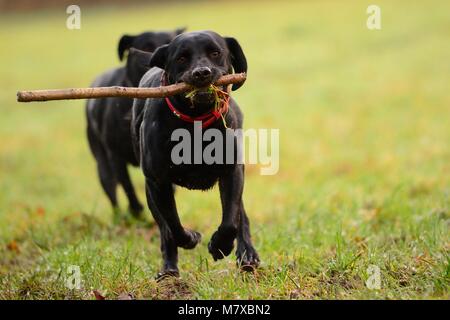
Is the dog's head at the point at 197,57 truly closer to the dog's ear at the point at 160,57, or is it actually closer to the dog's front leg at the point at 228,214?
the dog's ear at the point at 160,57

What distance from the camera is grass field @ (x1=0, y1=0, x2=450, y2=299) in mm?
4727

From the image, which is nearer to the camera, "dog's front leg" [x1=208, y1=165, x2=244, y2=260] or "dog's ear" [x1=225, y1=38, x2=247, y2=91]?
"dog's front leg" [x1=208, y1=165, x2=244, y2=260]

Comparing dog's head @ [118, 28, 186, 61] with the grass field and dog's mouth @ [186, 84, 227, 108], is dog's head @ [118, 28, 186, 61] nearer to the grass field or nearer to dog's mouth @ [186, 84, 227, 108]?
the grass field

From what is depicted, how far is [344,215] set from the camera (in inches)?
271

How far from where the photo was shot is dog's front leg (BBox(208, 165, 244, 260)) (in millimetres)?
4934

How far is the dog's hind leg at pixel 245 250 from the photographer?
204 inches

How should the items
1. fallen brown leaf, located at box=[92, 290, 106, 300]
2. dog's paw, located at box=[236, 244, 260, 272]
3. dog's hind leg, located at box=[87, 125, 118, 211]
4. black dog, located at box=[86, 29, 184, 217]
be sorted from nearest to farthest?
fallen brown leaf, located at box=[92, 290, 106, 300] → dog's paw, located at box=[236, 244, 260, 272] → black dog, located at box=[86, 29, 184, 217] → dog's hind leg, located at box=[87, 125, 118, 211]

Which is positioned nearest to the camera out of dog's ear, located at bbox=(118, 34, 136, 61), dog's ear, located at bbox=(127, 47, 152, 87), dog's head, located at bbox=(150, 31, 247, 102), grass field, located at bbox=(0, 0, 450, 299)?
dog's head, located at bbox=(150, 31, 247, 102)

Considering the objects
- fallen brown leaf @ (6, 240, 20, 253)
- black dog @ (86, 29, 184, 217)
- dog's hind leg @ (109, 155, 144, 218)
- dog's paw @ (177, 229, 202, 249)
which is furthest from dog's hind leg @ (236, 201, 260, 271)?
dog's hind leg @ (109, 155, 144, 218)

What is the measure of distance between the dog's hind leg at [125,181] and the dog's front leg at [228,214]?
111 inches

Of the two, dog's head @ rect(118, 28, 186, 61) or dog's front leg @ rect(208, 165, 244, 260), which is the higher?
dog's head @ rect(118, 28, 186, 61)

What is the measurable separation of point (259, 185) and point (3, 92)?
13286 mm

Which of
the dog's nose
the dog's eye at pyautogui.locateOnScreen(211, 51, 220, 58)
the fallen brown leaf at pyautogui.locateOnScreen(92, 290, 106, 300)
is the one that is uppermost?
the dog's eye at pyautogui.locateOnScreen(211, 51, 220, 58)
